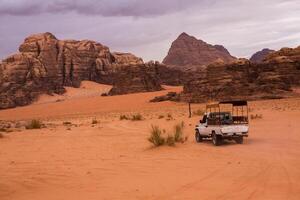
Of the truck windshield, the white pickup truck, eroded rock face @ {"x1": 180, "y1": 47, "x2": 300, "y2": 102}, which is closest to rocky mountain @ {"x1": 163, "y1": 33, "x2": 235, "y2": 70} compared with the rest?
eroded rock face @ {"x1": 180, "y1": 47, "x2": 300, "y2": 102}

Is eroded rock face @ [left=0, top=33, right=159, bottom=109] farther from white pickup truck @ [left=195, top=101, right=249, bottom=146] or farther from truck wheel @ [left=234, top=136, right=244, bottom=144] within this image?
truck wheel @ [left=234, top=136, right=244, bottom=144]

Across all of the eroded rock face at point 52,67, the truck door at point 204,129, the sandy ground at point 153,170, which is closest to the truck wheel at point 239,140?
the sandy ground at point 153,170

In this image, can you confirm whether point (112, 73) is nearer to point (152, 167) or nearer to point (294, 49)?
point (294, 49)

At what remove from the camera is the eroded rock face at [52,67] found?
83312 millimetres

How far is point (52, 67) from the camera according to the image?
315ft

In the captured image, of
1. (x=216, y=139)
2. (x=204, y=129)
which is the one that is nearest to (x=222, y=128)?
(x=216, y=139)

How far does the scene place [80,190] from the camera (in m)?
10.2

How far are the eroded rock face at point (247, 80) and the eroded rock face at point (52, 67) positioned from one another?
2468 cm

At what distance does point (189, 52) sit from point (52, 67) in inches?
2804

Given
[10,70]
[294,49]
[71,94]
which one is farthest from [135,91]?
[294,49]

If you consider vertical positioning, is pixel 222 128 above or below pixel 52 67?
below

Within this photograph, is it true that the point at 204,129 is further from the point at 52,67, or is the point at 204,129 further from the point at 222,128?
the point at 52,67

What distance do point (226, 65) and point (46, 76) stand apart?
43.6 m

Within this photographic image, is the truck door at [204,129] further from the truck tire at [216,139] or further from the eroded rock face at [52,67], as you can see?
the eroded rock face at [52,67]
